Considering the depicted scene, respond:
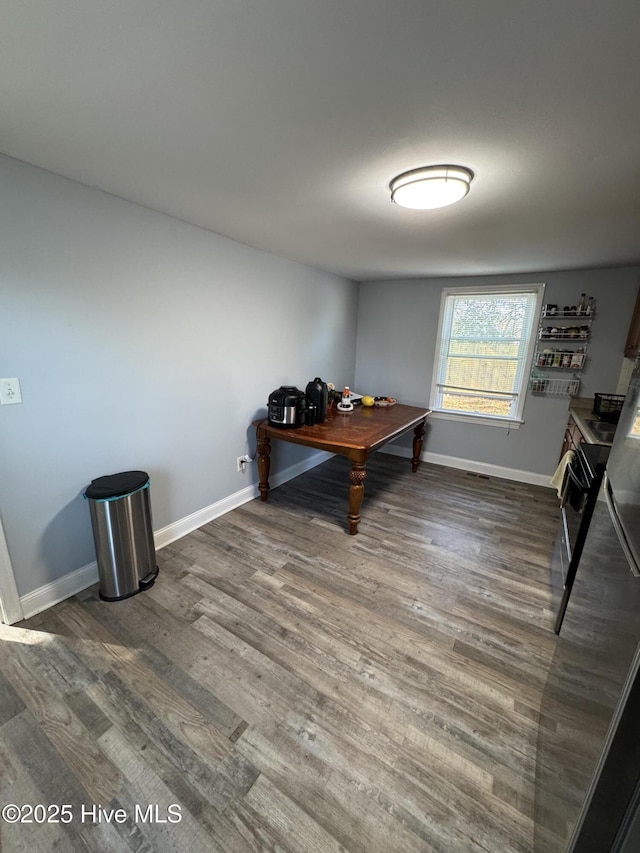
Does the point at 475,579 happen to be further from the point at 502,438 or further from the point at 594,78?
the point at 594,78

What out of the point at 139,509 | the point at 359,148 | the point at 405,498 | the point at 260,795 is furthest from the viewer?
the point at 405,498

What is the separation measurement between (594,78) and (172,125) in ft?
4.34

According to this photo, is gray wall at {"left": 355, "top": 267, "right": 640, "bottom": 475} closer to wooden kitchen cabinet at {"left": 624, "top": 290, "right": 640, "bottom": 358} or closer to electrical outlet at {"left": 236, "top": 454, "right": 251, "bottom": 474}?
wooden kitchen cabinet at {"left": 624, "top": 290, "right": 640, "bottom": 358}

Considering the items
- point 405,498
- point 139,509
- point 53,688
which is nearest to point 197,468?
point 139,509

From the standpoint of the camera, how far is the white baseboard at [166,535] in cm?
183

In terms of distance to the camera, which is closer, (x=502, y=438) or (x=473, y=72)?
(x=473, y=72)

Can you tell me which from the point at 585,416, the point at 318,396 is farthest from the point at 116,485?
the point at 585,416

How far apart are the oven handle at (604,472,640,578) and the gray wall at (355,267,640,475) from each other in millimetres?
2826

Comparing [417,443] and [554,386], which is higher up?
[554,386]

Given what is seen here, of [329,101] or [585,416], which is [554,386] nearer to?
[585,416]

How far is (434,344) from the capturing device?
4078mm

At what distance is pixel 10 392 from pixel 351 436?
208cm

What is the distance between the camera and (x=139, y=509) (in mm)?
1962

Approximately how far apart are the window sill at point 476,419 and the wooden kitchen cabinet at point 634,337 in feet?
3.61
